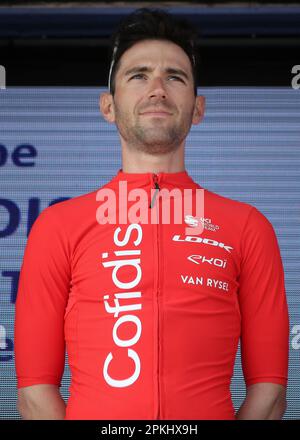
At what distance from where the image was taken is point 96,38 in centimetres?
335

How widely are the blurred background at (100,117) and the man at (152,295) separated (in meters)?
0.95

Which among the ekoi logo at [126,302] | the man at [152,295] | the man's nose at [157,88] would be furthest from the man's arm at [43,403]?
the man's nose at [157,88]

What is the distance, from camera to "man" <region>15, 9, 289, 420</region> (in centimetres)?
206

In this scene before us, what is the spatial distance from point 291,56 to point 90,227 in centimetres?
150

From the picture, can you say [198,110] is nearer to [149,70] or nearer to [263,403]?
[149,70]

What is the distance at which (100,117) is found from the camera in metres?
3.35

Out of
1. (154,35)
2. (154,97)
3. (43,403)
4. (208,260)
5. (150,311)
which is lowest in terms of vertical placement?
(43,403)

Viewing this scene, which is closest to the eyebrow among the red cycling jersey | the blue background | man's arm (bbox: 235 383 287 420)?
the red cycling jersey

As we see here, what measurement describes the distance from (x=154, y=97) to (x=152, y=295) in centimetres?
54

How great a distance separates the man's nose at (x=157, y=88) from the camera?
2240mm

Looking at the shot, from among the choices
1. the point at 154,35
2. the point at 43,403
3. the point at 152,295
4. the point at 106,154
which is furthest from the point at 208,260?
the point at 106,154

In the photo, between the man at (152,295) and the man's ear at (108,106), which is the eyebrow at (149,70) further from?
the man's ear at (108,106)

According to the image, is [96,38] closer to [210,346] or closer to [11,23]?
[11,23]
